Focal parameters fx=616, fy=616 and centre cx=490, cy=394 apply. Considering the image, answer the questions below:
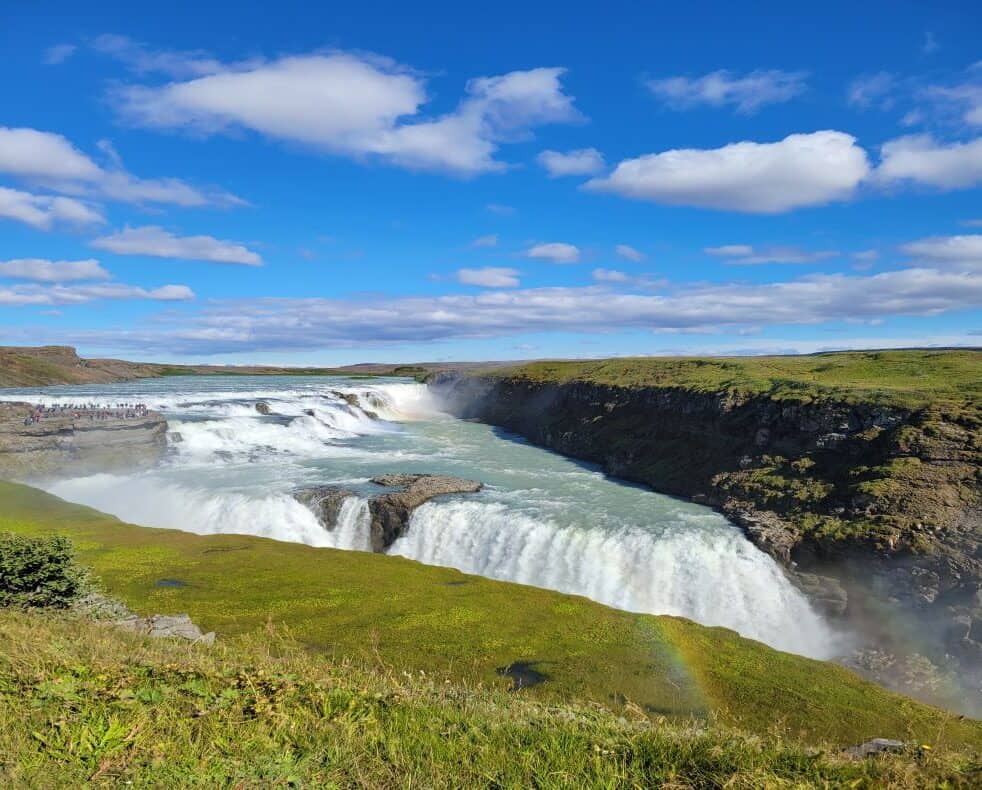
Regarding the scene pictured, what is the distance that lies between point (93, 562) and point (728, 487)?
3917 cm

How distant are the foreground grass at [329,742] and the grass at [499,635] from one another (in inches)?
130

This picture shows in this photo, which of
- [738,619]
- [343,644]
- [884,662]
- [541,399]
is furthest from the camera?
[541,399]

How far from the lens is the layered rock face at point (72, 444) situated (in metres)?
50.5

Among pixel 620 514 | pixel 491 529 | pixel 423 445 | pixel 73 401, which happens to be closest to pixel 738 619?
pixel 620 514

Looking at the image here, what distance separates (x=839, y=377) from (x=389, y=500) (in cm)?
4433

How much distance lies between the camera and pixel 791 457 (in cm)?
4516

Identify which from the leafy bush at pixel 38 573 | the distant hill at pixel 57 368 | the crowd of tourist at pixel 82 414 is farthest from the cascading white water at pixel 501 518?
the distant hill at pixel 57 368

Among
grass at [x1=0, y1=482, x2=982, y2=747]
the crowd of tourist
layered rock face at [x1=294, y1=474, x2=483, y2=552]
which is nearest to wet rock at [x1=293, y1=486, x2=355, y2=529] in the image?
layered rock face at [x1=294, y1=474, x2=483, y2=552]

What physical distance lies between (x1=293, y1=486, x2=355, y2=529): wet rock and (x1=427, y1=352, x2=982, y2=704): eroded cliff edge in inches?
1001

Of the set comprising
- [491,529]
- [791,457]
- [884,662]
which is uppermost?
[791,457]

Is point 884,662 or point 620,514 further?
point 620,514

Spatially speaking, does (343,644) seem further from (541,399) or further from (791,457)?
(541,399)

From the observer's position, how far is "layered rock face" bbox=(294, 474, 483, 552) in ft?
132

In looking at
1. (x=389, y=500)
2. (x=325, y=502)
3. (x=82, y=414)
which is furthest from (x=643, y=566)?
(x=82, y=414)
